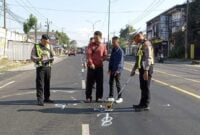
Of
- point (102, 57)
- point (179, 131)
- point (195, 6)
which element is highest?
point (195, 6)

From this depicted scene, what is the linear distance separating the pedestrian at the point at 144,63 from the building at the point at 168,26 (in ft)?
229

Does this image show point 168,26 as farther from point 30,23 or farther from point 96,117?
point 96,117

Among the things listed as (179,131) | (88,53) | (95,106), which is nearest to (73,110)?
(95,106)

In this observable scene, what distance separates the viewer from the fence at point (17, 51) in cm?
5712

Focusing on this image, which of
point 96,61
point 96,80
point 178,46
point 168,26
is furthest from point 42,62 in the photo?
point 168,26

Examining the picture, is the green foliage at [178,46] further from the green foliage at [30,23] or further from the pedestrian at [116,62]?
the pedestrian at [116,62]

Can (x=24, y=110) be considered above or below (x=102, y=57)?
below

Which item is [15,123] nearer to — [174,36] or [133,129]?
[133,129]

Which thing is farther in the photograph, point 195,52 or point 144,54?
point 195,52

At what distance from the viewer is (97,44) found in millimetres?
13867

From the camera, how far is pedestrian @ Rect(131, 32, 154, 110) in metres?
12.0

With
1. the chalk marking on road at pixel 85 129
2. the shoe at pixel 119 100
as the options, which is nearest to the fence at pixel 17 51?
the shoe at pixel 119 100

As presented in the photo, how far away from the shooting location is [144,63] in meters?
12.1

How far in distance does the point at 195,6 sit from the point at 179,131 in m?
68.3
